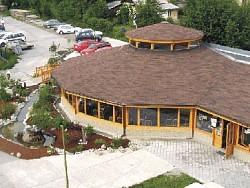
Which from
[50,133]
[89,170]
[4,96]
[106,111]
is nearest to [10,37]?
[4,96]

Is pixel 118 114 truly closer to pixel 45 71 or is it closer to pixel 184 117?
pixel 184 117

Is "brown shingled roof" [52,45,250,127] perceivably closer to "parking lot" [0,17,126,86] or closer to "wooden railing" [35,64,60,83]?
"wooden railing" [35,64,60,83]

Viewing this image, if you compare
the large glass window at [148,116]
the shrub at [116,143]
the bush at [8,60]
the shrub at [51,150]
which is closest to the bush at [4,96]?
the shrub at [51,150]

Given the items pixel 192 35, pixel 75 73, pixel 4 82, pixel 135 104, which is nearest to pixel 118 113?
pixel 135 104

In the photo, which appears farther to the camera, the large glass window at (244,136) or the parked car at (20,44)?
the parked car at (20,44)

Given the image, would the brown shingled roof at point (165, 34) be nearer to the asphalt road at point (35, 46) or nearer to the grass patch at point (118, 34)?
the asphalt road at point (35, 46)
